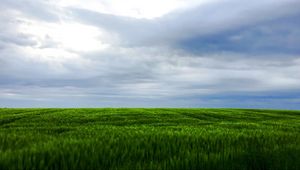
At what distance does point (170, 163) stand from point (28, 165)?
7.12ft

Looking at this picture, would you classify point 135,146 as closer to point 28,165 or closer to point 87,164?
point 87,164

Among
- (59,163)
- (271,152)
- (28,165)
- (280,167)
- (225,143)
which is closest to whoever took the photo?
(28,165)

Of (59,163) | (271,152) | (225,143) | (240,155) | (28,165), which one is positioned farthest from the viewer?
(225,143)

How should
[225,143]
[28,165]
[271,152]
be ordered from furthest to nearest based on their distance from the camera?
[225,143], [271,152], [28,165]

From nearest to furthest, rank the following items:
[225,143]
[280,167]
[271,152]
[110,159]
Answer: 1. [110,159]
2. [280,167]
3. [271,152]
4. [225,143]

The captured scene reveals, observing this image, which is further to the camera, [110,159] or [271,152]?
[271,152]

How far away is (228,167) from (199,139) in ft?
9.14

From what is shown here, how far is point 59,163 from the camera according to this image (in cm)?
492

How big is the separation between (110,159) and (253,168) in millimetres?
2813

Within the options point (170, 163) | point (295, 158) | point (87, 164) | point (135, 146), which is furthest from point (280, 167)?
point (87, 164)

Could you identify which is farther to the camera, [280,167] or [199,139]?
[199,139]

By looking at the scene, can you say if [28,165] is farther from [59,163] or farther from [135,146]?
[135,146]

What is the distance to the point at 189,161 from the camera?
543 cm

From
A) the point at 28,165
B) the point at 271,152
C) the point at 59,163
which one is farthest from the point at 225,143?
the point at 28,165
